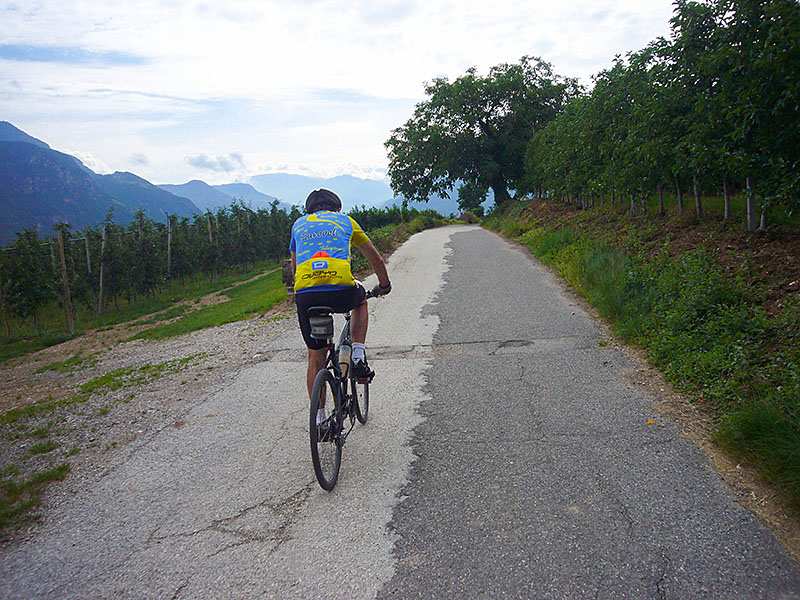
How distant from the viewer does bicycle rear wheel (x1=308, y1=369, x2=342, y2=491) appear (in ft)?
10.6

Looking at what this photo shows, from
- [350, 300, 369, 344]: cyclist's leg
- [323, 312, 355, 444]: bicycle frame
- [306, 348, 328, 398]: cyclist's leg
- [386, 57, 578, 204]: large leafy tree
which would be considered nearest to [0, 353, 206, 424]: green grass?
[306, 348, 328, 398]: cyclist's leg

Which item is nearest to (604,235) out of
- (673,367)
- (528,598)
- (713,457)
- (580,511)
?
(673,367)

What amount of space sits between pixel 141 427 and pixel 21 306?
1524 centimetres

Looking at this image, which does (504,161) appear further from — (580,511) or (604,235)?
(580,511)

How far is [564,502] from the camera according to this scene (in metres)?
3.14

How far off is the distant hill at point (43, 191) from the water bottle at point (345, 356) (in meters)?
137

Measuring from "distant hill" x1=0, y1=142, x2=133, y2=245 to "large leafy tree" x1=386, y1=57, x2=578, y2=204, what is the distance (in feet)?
359

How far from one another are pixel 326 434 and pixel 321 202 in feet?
5.65

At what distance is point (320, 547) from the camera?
2.86m

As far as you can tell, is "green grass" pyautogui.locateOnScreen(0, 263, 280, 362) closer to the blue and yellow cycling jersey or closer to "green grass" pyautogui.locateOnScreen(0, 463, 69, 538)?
"green grass" pyautogui.locateOnScreen(0, 463, 69, 538)

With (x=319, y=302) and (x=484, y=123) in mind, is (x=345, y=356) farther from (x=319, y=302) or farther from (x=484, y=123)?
(x=484, y=123)

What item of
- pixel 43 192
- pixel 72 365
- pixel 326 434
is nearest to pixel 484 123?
pixel 72 365

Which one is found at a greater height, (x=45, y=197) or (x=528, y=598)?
(x=45, y=197)

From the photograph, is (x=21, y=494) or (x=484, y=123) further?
(x=484, y=123)
